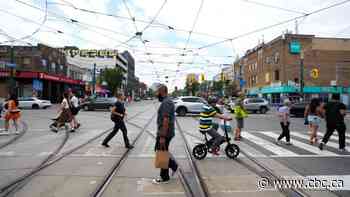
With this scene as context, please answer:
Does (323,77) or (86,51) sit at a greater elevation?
(86,51)

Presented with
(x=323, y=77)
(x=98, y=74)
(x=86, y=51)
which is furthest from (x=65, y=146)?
(x=86, y=51)

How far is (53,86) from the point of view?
2164 inches

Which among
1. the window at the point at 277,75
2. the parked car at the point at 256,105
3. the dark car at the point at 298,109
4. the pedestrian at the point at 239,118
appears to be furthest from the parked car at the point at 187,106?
the window at the point at 277,75

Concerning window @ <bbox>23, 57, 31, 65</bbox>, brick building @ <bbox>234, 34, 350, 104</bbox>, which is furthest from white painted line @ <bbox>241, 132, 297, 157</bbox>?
window @ <bbox>23, 57, 31, 65</bbox>

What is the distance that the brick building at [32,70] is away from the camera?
147ft

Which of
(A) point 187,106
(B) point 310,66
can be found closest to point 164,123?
(A) point 187,106

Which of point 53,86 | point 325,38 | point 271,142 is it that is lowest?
point 271,142

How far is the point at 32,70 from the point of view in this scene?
157ft

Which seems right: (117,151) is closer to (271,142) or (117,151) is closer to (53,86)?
(271,142)

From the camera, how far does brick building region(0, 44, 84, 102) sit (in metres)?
44.7

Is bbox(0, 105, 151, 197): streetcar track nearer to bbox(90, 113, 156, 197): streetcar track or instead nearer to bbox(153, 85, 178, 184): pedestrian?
bbox(90, 113, 156, 197): streetcar track

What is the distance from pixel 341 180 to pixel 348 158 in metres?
2.55

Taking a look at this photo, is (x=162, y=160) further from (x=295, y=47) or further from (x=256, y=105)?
(x=295, y=47)

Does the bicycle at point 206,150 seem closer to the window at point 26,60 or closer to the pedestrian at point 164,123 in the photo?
the pedestrian at point 164,123
